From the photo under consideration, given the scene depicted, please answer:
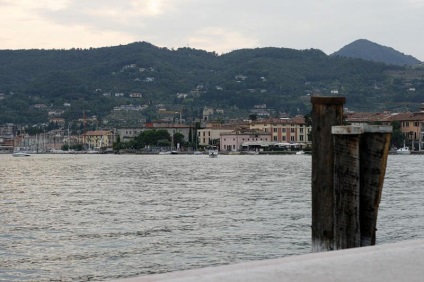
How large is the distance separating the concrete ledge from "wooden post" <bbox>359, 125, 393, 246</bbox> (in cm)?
276

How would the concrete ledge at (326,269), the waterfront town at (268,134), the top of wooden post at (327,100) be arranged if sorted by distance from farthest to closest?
the waterfront town at (268,134) < the top of wooden post at (327,100) < the concrete ledge at (326,269)

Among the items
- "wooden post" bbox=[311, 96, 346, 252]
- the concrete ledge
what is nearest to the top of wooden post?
"wooden post" bbox=[311, 96, 346, 252]

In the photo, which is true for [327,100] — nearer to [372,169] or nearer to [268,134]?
[372,169]

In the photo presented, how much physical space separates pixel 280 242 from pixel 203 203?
→ 12.1 metres

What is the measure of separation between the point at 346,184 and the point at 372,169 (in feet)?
1.18

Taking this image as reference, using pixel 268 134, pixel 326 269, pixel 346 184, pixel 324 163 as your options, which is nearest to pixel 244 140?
pixel 268 134

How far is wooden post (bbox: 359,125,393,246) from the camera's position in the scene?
7.89 metres

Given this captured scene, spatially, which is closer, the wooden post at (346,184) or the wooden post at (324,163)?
the wooden post at (346,184)

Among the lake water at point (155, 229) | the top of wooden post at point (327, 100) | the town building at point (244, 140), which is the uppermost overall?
the top of wooden post at point (327, 100)

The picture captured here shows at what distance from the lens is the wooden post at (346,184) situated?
7.73 m

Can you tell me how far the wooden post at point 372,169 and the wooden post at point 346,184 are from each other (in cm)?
16

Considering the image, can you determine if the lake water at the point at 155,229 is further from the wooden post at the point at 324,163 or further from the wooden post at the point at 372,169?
the wooden post at the point at 372,169

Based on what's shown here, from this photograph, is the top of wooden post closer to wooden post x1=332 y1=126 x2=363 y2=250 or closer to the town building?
wooden post x1=332 y1=126 x2=363 y2=250

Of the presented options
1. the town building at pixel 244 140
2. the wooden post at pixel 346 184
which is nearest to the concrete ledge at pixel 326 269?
the wooden post at pixel 346 184
